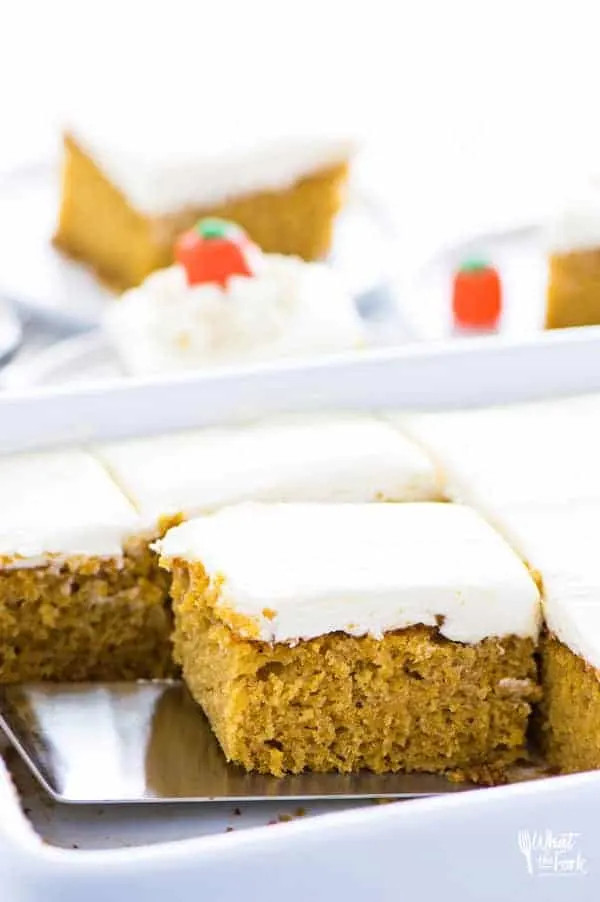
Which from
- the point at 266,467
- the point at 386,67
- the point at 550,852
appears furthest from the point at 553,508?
the point at 386,67

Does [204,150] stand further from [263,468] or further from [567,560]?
[567,560]

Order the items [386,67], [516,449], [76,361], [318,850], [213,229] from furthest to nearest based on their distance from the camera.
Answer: [386,67] < [213,229] < [76,361] < [516,449] < [318,850]

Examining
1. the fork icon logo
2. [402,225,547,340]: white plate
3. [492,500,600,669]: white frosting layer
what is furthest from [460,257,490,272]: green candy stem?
the fork icon logo

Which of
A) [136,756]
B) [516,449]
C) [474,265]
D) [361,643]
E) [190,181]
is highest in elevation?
[190,181]

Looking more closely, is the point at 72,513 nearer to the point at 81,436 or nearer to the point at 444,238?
the point at 81,436

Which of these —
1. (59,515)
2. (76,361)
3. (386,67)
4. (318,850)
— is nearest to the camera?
(318,850)
